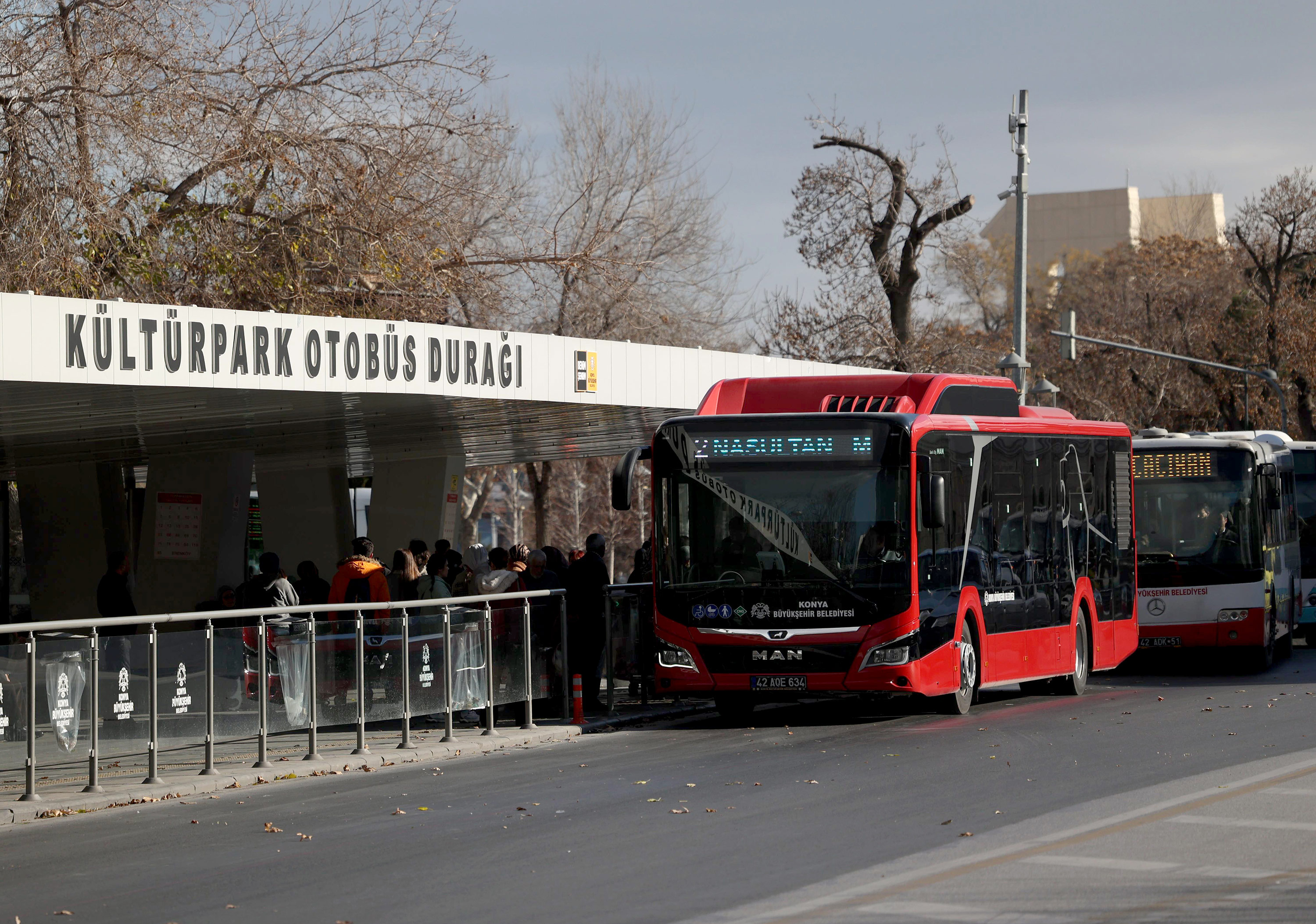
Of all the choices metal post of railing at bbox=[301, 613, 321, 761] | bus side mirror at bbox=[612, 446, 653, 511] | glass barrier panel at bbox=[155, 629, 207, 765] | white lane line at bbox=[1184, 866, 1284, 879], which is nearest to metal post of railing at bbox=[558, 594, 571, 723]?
bus side mirror at bbox=[612, 446, 653, 511]

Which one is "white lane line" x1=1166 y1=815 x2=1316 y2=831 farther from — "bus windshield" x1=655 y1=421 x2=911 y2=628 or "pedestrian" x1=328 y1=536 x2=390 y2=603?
"pedestrian" x1=328 y1=536 x2=390 y2=603

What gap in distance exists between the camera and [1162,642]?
21156 millimetres

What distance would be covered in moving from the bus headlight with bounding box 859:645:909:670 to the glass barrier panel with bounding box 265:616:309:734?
4.86m

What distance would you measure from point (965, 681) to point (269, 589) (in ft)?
21.8

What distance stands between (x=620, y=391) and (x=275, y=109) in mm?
7774

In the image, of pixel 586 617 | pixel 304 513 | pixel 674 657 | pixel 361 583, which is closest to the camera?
pixel 674 657

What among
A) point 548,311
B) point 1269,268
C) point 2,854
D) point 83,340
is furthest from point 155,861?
point 1269,268

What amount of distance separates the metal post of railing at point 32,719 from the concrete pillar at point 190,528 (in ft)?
38.9

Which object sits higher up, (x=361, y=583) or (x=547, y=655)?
(x=361, y=583)

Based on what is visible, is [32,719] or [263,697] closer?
[32,719]

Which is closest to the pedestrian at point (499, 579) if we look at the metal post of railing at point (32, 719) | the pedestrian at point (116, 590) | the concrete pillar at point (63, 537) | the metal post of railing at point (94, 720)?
the pedestrian at point (116, 590)

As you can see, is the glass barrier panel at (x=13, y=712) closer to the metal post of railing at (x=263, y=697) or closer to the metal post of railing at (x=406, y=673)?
the metal post of railing at (x=263, y=697)

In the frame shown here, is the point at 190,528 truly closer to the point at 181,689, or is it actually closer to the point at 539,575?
the point at 539,575

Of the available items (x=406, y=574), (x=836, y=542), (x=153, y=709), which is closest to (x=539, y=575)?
(x=406, y=574)
